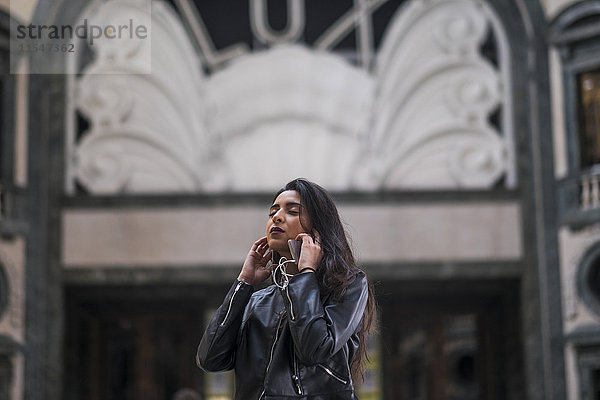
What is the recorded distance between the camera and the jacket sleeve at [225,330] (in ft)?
9.61

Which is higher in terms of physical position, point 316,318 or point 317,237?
point 317,237

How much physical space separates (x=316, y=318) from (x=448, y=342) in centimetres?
1076

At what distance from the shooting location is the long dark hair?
291cm

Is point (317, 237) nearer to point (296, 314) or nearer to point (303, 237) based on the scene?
point (303, 237)

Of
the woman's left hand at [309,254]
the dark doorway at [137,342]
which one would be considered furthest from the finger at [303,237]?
the dark doorway at [137,342]

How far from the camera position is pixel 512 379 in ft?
41.6

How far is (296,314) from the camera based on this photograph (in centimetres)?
276

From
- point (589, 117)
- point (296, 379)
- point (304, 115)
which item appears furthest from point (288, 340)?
point (589, 117)

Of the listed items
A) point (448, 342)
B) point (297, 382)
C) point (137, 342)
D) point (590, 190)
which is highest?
point (590, 190)

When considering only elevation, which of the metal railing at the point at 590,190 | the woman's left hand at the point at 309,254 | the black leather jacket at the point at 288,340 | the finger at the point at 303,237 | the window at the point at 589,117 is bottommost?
the black leather jacket at the point at 288,340

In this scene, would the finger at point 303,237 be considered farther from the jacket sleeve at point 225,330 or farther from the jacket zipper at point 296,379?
the jacket zipper at point 296,379

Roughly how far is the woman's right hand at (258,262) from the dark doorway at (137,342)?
9836 millimetres

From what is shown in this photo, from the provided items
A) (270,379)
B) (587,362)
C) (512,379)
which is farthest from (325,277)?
(512,379)

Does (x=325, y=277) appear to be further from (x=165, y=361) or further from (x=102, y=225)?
(x=165, y=361)
